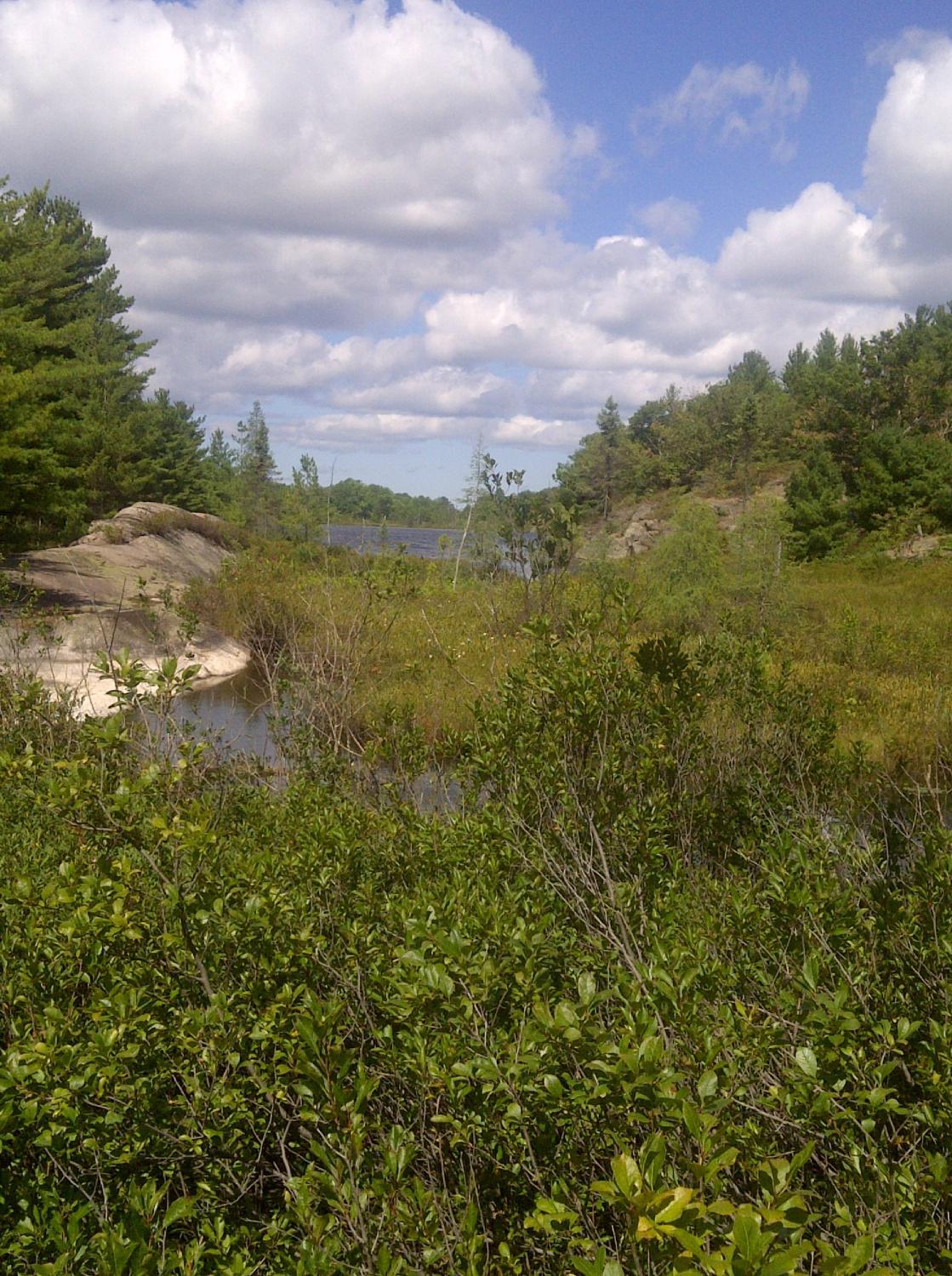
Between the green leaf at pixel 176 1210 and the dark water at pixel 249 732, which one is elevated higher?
the green leaf at pixel 176 1210

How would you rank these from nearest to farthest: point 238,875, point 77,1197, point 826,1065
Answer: point 826,1065 < point 77,1197 < point 238,875

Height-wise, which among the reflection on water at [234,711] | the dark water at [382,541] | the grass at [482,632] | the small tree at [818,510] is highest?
the small tree at [818,510]

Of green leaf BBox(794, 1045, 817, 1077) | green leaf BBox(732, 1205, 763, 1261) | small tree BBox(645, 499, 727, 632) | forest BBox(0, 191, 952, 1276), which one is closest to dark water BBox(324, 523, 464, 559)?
small tree BBox(645, 499, 727, 632)

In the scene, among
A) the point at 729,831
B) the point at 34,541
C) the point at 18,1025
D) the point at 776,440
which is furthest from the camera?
the point at 776,440

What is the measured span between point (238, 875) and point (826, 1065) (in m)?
2.28

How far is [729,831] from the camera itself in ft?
20.7

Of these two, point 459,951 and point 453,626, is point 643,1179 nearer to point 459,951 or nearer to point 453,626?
point 459,951

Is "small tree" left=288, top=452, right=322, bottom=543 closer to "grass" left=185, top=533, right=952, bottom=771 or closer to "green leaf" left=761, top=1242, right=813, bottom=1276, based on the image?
"grass" left=185, top=533, right=952, bottom=771

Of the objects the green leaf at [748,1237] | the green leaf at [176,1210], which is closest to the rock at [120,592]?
the green leaf at [176,1210]

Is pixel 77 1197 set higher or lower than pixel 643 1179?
A: lower

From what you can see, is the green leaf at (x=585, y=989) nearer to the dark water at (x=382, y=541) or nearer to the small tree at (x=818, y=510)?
the dark water at (x=382, y=541)

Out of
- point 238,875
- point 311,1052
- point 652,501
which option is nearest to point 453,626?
point 238,875

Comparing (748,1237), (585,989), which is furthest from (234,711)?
(748,1237)

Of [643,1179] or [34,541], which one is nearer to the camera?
[643,1179]
